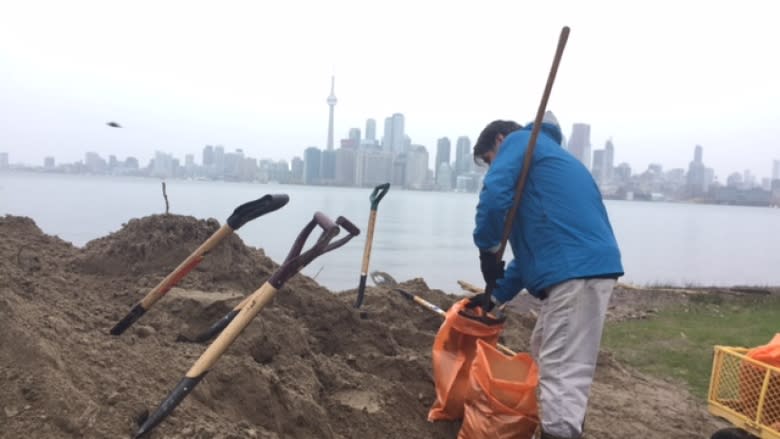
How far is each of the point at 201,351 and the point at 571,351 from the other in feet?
6.69

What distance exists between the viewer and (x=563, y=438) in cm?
335

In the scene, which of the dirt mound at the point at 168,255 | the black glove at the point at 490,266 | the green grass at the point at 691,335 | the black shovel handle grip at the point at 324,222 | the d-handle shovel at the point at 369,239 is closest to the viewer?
the black shovel handle grip at the point at 324,222

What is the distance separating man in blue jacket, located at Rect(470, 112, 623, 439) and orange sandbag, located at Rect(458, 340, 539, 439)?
8 centimetres

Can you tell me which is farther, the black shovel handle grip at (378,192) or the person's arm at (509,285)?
the black shovel handle grip at (378,192)

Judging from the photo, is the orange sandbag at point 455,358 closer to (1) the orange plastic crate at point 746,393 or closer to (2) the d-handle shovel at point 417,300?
(2) the d-handle shovel at point 417,300

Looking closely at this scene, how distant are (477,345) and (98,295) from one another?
8.52 feet

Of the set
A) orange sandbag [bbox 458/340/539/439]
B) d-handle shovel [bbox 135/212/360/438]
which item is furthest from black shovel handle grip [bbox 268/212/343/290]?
orange sandbag [bbox 458/340/539/439]

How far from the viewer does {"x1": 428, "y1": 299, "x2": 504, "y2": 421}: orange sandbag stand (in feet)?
13.0

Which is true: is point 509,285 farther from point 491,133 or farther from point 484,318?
point 491,133

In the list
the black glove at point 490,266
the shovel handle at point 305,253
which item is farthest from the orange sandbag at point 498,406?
the shovel handle at point 305,253

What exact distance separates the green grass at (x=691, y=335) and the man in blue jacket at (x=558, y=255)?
3505 millimetres

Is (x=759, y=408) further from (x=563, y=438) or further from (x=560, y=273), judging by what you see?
(x=560, y=273)

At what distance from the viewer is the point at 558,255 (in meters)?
3.42

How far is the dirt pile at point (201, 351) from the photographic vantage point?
2520 millimetres
